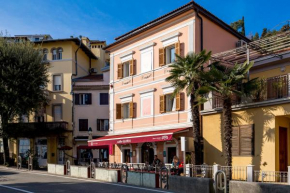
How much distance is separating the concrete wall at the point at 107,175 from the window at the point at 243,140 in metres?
6.21

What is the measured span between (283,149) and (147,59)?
12.2m

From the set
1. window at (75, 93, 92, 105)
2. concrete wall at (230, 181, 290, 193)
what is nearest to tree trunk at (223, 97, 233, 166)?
concrete wall at (230, 181, 290, 193)

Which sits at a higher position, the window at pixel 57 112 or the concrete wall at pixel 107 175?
the window at pixel 57 112

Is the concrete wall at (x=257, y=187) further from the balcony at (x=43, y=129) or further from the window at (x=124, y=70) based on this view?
the balcony at (x=43, y=129)

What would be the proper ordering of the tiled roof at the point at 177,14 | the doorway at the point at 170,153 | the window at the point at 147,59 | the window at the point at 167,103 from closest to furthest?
1. the tiled roof at the point at 177,14
2. the doorway at the point at 170,153
3. the window at the point at 167,103
4. the window at the point at 147,59

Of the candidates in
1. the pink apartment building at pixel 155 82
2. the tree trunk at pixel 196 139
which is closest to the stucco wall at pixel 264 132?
the tree trunk at pixel 196 139

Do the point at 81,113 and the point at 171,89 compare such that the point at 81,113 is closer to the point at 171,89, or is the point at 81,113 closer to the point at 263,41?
the point at 171,89

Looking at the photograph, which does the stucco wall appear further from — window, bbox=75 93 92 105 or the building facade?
window, bbox=75 93 92 105

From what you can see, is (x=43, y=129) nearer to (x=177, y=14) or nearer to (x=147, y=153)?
(x=147, y=153)

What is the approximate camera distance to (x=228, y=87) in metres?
18.0

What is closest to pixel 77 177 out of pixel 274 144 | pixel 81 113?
pixel 274 144

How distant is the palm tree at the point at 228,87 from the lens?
713 inches

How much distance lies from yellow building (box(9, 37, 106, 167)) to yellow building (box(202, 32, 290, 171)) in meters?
24.1

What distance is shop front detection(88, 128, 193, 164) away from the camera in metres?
22.7
